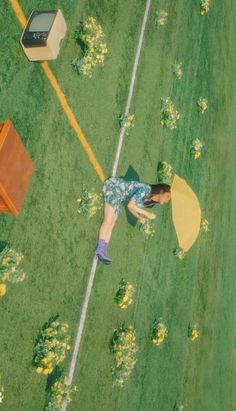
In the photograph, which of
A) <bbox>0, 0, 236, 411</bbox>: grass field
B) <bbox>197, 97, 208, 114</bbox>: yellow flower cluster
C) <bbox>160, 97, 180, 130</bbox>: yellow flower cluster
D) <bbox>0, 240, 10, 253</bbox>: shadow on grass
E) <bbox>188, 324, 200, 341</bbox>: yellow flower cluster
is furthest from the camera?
<bbox>197, 97, 208, 114</bbox>: yellow flower cluster

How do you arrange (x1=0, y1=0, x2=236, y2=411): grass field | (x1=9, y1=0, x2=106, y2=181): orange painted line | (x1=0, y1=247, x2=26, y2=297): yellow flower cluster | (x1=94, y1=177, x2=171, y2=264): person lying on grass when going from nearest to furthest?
(x1=0, y1=247, x2=26, y2=297): yellow flower cluster < (x1=0, y1=0, x2=236, y2=411): grass field < (x1=9, y1=0, x2=106, y2=181): orange painted line < (x1=94, y1=177, x2=171, y2=264): person lying on grass

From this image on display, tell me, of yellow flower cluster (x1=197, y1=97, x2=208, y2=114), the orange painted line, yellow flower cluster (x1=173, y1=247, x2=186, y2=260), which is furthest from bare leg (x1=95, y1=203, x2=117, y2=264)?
yellow flower cluster (x1=197, y1=97, x2=208, y2=114)

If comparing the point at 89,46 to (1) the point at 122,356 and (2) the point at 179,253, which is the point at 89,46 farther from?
(1) the point at 122,356

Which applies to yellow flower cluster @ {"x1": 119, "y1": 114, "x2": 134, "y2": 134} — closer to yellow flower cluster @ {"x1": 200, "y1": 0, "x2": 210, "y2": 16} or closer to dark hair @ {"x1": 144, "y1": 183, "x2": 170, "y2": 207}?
dark hair @ {"x1": 144, "y1": 183, "x2": 170, "y2": 207}

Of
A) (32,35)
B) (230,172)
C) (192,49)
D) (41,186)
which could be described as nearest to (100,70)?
(32,35)

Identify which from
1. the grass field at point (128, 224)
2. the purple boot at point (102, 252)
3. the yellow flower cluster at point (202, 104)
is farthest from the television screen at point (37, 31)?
the yellow flower cluster at point (202, 104)

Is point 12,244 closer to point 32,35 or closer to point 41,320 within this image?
point 41,320
